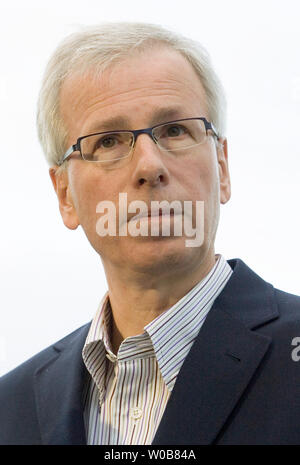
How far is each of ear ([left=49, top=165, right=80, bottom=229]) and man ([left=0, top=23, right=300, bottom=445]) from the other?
0.01 meters

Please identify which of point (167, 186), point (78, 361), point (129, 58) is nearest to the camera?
point (167, 186)

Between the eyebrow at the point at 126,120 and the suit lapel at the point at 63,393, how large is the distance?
0.78 meters

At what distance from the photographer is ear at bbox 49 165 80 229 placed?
8.13 feet

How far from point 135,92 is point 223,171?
0.49 m

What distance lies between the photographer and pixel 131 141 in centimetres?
220

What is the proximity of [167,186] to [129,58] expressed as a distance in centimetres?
46

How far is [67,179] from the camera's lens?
2479mm

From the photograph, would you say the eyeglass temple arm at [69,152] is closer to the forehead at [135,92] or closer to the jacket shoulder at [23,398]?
the forehead at [135,92]

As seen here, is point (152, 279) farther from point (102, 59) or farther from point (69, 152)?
point (102, 59)

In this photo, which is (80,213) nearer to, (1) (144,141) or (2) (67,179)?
(2) (67,179)

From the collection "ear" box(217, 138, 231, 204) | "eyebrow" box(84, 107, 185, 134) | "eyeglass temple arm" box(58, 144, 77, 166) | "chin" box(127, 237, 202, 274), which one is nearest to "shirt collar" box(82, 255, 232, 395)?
"chin" box(127, 237, 202, 274)

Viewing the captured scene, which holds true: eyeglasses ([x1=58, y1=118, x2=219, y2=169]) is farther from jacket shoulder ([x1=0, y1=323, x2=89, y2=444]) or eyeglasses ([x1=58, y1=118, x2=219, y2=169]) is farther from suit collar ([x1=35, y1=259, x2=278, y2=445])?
jacket shoulder ([x1=0, y1=323, x2=89, y2=444])

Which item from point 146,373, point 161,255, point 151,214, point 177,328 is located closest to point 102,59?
point 151,214
